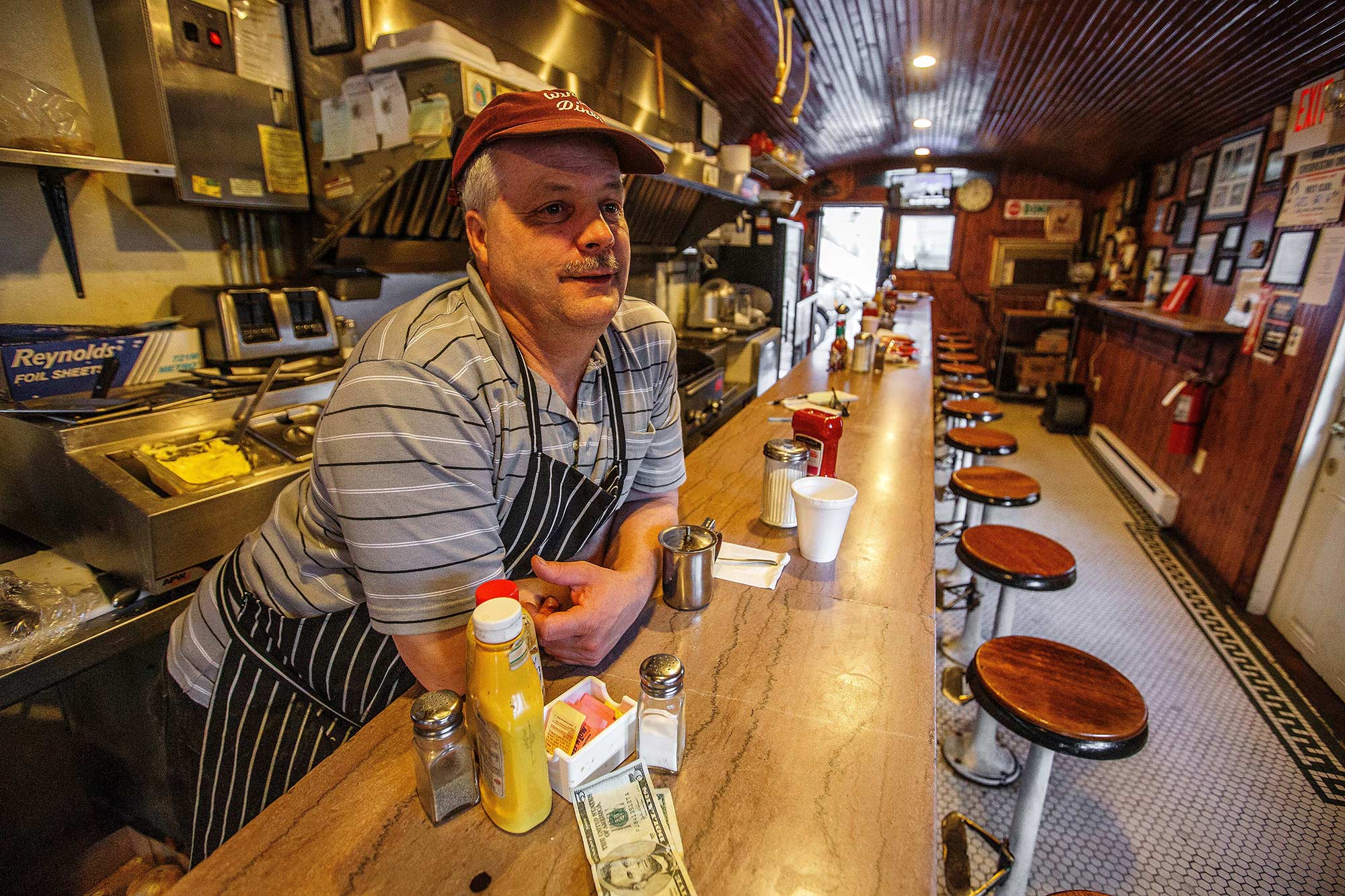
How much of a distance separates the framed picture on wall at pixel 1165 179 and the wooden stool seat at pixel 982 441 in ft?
11.9

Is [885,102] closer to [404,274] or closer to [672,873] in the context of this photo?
[404,274]

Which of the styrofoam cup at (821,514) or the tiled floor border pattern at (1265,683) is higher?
the styrofoam cup at (821,514)

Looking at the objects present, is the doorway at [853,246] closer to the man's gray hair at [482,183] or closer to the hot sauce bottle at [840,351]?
the hot sauce bottle at [840,351]

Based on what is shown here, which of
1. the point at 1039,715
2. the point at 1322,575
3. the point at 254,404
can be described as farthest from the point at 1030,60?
the point at 254,404

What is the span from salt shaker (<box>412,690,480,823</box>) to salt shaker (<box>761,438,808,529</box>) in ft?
3.14

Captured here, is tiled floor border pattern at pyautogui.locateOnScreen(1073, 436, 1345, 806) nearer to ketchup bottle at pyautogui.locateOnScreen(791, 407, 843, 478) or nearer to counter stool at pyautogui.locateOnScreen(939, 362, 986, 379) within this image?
counter stool at pyautogui.locateOnScreen(939, 362, 986, 379)

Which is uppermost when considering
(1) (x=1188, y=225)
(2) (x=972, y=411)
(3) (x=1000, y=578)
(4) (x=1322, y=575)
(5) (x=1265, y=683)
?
(1) (x=1188, y=225)

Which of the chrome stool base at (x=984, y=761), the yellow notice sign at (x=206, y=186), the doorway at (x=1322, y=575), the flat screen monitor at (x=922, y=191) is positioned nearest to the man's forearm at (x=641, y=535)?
the chrome stool base at (x=984, y=761)

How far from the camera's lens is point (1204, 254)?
4547mm

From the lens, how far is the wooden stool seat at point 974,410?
3.79m

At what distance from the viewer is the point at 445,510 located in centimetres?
97

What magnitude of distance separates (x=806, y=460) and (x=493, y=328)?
0.87m

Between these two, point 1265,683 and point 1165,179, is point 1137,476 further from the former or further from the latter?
point 1165,179

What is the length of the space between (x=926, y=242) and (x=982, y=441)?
738cm
